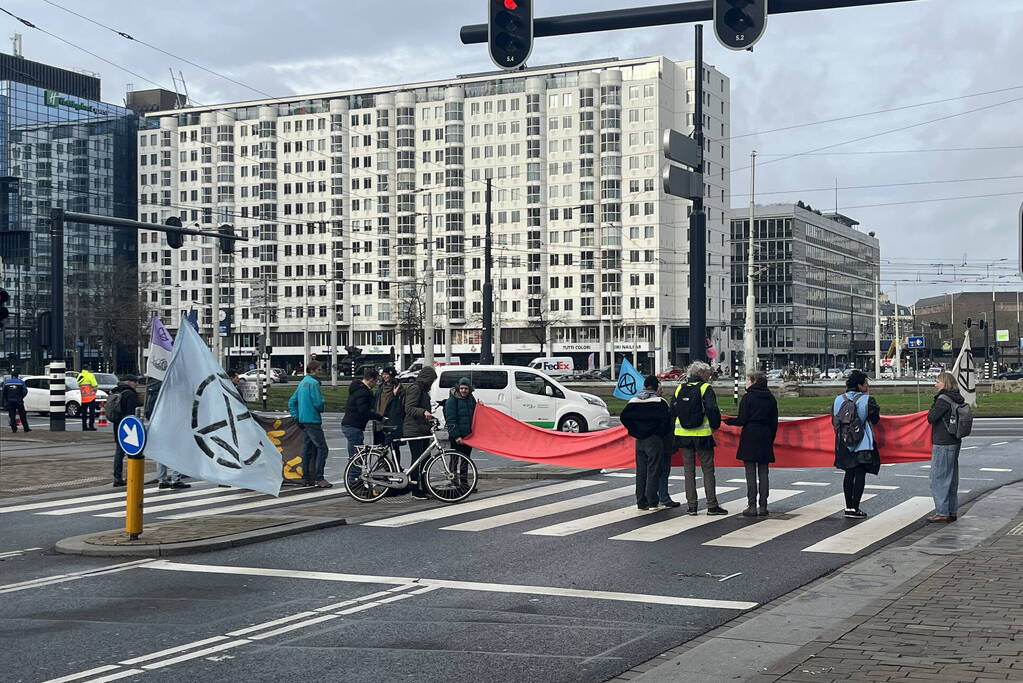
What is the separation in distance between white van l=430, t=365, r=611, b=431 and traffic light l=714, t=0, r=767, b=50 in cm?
1761

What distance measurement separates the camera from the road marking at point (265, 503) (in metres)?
15.0

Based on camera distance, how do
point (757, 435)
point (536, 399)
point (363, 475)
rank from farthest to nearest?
point (536, 399)
point (363, 475)
point (757, 435)

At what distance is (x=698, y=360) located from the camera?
1544cm

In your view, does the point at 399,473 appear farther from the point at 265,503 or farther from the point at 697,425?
the point at 697,425

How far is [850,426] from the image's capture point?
13.9 m

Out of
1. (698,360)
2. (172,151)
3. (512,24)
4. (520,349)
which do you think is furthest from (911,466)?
(172,151)

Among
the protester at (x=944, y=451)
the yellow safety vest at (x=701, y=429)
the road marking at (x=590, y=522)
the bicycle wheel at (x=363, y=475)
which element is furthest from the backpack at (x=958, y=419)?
the bicycle wheel at (x=363, y=475)

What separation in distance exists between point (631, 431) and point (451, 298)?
10654 cm

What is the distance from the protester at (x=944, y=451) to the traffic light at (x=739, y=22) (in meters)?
4.43

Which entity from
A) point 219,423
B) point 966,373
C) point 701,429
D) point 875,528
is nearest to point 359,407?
point 219,423

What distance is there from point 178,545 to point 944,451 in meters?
8.20

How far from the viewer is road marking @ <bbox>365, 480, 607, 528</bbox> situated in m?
13.9

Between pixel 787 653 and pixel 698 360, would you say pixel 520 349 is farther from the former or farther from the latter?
pixel 787 653

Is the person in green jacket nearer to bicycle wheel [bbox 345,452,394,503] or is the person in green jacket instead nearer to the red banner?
the red banner
